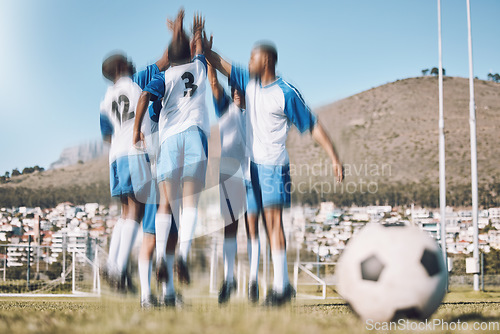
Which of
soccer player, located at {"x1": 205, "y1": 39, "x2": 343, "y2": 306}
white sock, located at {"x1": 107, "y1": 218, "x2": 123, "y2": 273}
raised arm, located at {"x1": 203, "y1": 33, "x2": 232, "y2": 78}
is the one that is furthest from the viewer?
raised arm, located at {"x1": 203, "y1": 33, "x2": 232, "y2": 78}

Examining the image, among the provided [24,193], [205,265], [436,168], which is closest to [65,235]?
[205,265]

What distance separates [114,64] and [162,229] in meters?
1.76

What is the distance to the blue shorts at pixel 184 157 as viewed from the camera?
452cm

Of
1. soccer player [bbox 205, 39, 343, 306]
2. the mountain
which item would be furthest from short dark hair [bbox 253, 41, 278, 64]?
the mountain

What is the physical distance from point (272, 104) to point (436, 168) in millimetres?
52907

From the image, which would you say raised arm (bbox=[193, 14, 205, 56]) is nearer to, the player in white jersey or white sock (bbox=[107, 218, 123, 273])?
the player in white jersey

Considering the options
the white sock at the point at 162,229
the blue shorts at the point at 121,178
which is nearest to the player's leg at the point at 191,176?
the white sock at the point at 162,229

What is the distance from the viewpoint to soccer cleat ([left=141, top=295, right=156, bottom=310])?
4.22 meters

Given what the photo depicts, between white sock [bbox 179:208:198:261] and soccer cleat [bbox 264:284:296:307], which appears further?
white sock [bbox 179:208:198:261]

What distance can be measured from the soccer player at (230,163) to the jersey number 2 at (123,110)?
816 millimetres

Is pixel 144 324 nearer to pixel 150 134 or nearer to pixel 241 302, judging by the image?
pixel 241 302

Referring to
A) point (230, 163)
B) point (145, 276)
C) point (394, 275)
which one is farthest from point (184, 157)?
point (394, 275)

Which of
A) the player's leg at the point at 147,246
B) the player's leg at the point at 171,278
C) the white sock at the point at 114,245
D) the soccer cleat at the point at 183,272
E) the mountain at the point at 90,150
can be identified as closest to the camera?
the soccer cleat at the point at 183,272

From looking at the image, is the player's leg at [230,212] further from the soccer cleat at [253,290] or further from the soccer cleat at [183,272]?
the soccer cleat at [183,272]
